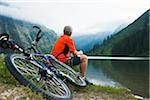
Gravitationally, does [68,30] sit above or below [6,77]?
above

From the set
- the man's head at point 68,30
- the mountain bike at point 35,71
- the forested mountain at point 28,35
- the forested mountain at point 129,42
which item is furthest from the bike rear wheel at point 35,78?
Result: the forested mountain at point 129,42

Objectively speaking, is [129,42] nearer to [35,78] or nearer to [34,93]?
[35,78]

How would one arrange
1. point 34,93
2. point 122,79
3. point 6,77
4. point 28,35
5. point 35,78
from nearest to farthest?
point 34,93 → point 35,78 → point 6,77 → point 122,79 → point 28,35

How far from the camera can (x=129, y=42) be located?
82.9 m

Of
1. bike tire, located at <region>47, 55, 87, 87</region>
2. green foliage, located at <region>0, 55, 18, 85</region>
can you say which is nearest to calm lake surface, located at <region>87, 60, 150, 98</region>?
bike tire, located at <region>47, 55, 87, 87</region>

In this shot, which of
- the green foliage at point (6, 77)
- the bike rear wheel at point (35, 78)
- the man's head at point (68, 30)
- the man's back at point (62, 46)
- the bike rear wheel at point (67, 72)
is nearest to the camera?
the bike rear wheel at point (35, 78)

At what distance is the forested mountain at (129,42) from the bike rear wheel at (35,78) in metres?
52.9

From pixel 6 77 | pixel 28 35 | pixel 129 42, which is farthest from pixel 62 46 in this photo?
pixel 129 42

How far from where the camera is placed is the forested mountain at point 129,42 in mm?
68938

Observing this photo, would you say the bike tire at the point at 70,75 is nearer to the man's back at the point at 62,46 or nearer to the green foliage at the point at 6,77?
the man's back at the point at 62,46

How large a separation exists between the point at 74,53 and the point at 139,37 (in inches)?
2909

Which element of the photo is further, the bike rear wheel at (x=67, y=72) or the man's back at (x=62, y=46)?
the man's back at (x=62, y=46)

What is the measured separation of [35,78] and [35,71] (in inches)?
8.3

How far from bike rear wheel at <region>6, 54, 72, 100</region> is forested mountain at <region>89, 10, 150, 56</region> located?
52877 millimetres
